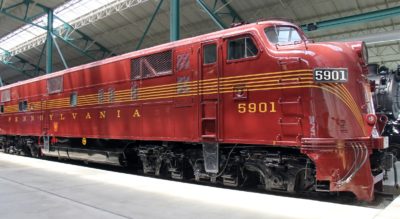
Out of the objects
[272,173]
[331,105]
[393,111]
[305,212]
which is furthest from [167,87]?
[393,111]

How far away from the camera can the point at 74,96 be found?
1527 cm

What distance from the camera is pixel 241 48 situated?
932cm

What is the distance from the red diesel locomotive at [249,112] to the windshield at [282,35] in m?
0.02

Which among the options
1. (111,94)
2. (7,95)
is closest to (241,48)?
(111,94)

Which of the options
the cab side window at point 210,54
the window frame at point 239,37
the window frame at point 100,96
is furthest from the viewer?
the window frame at point 100,96

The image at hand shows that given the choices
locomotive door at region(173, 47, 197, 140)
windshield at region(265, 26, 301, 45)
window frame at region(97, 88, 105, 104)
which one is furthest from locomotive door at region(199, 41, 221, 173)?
window frame at region(97, 88, 105, 104)

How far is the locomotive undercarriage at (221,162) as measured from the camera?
338 inches

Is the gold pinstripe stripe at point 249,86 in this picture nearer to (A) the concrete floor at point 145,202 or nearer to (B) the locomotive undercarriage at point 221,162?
(B) the locomotive undercarriage at point 221,162

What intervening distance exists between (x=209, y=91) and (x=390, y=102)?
5486 millimetres

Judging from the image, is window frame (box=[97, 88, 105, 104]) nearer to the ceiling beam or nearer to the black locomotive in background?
the black locomotive in background

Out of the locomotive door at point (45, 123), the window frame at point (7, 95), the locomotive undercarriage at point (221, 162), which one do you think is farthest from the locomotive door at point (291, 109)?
the window frame at point (7, 95)

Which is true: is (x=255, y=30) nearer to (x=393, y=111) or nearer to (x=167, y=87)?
(x=167, y=87)

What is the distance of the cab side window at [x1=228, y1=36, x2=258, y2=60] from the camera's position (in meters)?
9.05

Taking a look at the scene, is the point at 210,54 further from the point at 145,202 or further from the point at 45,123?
the point at 45,123
